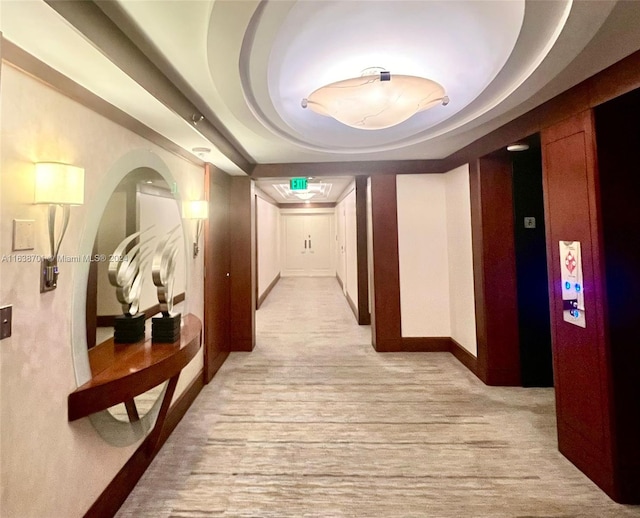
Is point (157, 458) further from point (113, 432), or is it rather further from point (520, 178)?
point (520, 178)

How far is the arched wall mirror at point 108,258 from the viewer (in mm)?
1659

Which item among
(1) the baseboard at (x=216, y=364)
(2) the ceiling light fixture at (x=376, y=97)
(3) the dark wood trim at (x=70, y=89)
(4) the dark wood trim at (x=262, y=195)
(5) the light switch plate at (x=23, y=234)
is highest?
(4) the dark wood trim at (x=262, y=195)

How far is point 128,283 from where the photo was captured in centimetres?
201

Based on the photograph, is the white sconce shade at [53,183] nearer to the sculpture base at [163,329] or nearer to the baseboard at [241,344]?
the sculpture base at [163,329]

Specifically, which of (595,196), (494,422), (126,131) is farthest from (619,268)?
(126,131)

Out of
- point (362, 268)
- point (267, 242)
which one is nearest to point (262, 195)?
point (267, 242)

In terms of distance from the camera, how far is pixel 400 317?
4.28m

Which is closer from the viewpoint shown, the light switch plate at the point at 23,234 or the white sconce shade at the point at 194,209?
the light switch plate at the point at 23,234

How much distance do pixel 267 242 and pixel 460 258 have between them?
5.77 metres

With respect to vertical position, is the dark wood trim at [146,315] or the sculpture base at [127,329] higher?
the dark wood trim at [146,315]

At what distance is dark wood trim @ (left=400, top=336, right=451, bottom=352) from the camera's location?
4.24 meters

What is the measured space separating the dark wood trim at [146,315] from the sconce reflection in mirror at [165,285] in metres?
0.07

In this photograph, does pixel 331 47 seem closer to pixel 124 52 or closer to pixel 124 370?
pixel 124 52

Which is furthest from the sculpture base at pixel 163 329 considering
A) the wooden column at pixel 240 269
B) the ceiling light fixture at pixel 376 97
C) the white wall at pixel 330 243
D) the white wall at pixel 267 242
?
the white wall at pixel 330 243
